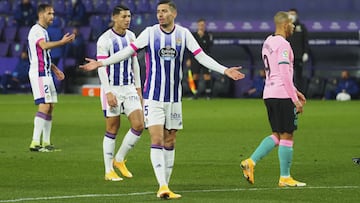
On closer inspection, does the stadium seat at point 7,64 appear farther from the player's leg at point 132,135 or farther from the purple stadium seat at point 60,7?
the player's leg at point 132,135

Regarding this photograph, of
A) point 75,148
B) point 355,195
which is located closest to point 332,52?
point 75,148

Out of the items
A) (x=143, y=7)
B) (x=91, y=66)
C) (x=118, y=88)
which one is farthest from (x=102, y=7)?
(x=91, y=66)

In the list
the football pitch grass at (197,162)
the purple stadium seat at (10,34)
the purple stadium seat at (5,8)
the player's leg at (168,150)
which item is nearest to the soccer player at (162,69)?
the player's leg at (168,150)

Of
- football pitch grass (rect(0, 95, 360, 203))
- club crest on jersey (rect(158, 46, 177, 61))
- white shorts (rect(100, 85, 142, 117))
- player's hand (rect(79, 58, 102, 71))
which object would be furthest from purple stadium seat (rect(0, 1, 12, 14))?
club crest on jersey (rect(158, 46, 177, 61))

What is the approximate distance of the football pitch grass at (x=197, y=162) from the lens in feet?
38.4

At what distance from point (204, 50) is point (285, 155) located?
1856 cm

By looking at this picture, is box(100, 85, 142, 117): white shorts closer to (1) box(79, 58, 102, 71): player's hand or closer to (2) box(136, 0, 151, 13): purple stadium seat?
(1) box(79, 58, 102, 71): player's hand

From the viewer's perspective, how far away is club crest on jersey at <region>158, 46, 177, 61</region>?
454 inches

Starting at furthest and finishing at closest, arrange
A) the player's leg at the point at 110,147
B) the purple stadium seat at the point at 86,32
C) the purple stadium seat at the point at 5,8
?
the purple stadium seat at the point at 5,8
the purple stadium seat at the point at 86,32
the player's leg at the point at 110,147

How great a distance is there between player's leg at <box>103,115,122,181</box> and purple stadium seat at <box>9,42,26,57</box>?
78.7 ft

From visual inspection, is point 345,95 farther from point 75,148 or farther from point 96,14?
point 75,148

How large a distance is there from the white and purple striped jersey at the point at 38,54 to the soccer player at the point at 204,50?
14.0 m

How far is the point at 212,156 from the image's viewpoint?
1606cm

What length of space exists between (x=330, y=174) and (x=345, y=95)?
19022mm
